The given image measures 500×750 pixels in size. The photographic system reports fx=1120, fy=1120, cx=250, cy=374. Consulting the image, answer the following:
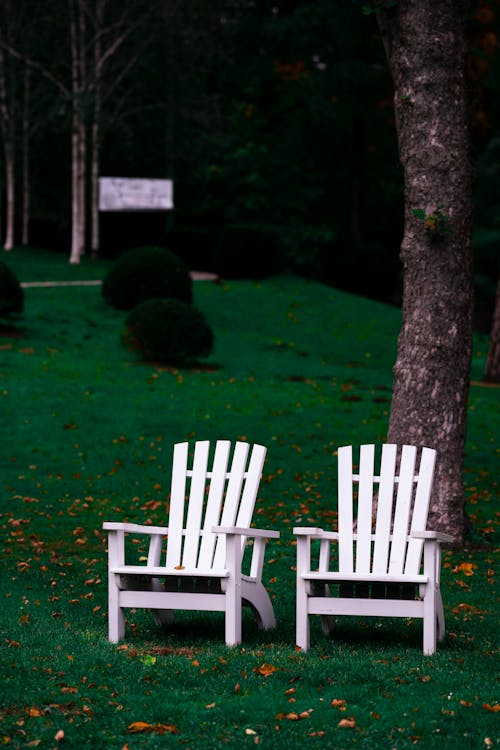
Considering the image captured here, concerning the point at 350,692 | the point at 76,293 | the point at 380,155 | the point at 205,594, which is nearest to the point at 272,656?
the point at 205,594

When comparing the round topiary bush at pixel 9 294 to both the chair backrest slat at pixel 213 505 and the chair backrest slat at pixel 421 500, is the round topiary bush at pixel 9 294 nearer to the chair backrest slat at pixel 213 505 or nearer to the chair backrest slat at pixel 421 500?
the chair backrest slat at pixel 213 505

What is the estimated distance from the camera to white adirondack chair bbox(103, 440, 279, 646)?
616cm

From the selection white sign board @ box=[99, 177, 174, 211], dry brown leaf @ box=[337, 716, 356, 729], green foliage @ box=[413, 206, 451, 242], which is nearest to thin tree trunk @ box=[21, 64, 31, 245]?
white sign board @ box=[99, 177, 174, 211]

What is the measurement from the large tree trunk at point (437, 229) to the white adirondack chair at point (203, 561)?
3.04 m

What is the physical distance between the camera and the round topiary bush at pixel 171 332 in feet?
67.9

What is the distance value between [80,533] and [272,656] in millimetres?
4712

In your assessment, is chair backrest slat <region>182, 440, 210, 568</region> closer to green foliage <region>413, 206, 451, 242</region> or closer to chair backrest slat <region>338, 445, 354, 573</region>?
chair backrest slat <region>338, 445, 354, 573</region>

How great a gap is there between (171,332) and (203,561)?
14002 millimetres

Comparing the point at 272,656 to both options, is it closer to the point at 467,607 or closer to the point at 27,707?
the point at 27,707

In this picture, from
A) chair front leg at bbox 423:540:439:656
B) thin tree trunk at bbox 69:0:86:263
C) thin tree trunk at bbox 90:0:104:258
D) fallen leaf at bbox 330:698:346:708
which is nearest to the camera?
fallen leaf at bbox 330:698:346:708

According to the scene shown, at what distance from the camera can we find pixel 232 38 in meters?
39.9

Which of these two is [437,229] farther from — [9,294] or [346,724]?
[9,294]

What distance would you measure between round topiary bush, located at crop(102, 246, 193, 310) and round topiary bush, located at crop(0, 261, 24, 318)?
12.9 ft

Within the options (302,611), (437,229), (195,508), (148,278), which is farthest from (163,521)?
(148,278)
